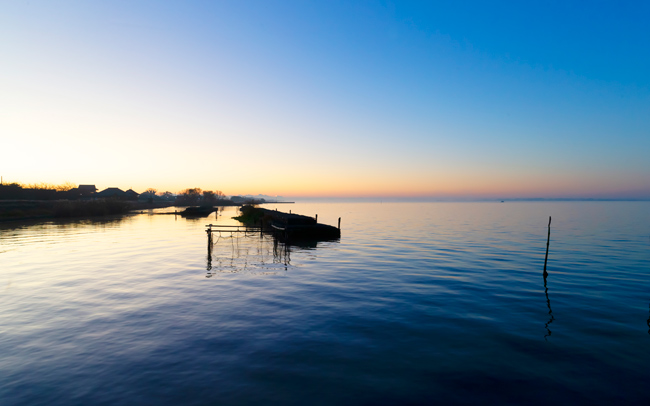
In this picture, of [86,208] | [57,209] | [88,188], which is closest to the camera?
[57,209]

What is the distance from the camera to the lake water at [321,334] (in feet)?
34.3

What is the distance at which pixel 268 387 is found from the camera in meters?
10.5

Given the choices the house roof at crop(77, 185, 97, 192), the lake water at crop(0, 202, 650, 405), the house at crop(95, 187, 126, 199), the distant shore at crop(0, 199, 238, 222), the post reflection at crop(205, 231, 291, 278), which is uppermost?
the house roof at crop(77, 185, 97, 192)

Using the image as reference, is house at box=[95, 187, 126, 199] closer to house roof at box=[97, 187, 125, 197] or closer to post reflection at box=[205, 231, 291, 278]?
house roof at box=[97, 187, 125, 197]

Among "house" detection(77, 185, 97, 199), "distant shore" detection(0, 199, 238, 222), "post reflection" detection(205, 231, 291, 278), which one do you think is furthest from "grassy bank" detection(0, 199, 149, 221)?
"post reflection" detection(205, 231, 291, 278)

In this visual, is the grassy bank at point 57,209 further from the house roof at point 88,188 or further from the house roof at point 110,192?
the house roof at point 88,188

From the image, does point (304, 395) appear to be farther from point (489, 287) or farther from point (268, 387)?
point (489, 287)

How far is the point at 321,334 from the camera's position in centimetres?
1490

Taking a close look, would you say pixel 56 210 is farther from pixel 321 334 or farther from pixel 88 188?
pixel 88 188

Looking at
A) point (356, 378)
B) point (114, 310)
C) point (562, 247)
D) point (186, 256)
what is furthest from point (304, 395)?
point (562, 247)

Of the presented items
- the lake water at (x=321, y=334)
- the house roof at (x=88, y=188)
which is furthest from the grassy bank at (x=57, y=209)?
the house roof at (x=88, y=188)

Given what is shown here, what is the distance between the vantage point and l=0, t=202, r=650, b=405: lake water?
10453 millimetres

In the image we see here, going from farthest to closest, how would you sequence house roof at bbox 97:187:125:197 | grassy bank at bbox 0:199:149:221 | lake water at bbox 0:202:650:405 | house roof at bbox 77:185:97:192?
house roof at bbox 77:185:97:192, house roof at bbox 97:187:125:197, grassy bank at bbox 0:199:149:221, lake water at bbox 0:202:650:405

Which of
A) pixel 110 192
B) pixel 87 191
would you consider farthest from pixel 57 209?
pixel 87 191
